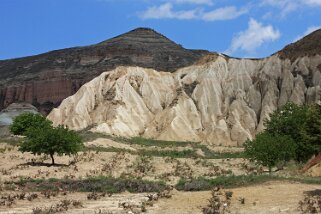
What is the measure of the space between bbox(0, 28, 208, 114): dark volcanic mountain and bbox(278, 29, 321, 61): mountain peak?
3221 centimetres

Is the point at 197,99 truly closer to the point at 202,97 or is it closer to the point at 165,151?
the point at 202,97

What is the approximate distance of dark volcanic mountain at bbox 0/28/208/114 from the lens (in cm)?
12462

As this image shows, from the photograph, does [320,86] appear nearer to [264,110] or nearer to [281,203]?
[264,110]

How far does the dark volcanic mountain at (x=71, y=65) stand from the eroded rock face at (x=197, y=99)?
25209 mm

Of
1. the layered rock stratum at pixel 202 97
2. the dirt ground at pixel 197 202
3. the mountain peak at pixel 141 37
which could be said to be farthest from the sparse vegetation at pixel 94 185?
the mountain peak at pixel 141 37

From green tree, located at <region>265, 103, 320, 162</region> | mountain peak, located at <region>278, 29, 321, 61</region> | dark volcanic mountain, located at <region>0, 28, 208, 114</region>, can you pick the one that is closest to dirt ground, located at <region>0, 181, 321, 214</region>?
green tree, located at <region>265, 103, 320, 162</region>

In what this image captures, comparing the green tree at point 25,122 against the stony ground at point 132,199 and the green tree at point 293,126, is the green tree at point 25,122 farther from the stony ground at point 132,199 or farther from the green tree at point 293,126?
the green tree at point 293,126

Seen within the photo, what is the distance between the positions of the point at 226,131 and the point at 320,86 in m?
16.6

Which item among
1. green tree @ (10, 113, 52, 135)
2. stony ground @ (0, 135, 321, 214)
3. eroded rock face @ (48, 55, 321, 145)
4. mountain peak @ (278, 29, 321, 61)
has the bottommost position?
stony ground @ (0, 135, 321, 214)

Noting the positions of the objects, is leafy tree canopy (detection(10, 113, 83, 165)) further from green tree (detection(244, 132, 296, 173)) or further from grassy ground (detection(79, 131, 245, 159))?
grassy ground (detection(79, 131, 245, 159))

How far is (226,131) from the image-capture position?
278ft

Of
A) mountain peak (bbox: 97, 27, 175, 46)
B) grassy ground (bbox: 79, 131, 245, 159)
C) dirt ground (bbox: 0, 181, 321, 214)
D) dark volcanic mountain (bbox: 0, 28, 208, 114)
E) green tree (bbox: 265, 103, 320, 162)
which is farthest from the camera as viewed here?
mountain peak (bbox: 97, 27, 175, 46)

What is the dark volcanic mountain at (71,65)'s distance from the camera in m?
125

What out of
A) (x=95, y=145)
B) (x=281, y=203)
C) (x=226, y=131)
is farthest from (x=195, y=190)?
(x=226, y=131)
